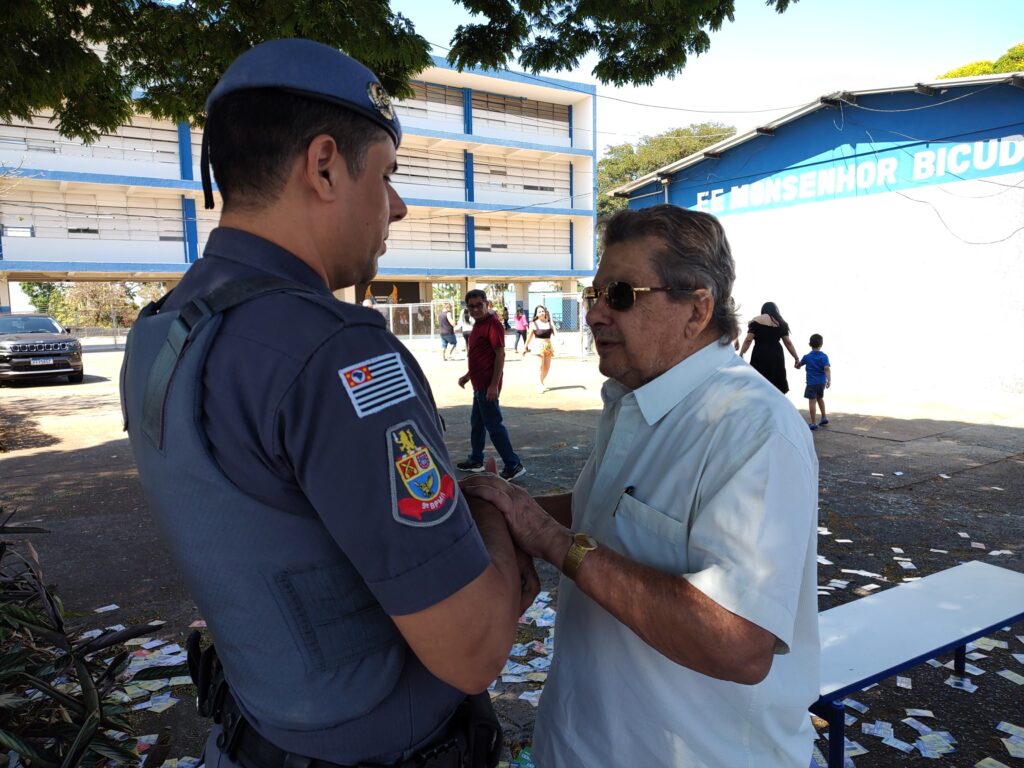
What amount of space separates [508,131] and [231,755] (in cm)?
3996

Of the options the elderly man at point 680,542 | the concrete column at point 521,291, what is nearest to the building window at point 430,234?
the concrete column at point 521,291

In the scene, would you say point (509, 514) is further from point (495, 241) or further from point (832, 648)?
point (495, 241)

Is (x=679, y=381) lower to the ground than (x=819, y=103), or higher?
lower

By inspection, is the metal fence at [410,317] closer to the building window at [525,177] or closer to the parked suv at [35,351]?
the parked suv at [35,351]

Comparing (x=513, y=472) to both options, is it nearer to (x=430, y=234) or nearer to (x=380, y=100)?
(x=380, y=100)

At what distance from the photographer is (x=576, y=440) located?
9.44 metres

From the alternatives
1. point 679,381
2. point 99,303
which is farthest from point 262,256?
point 99,303

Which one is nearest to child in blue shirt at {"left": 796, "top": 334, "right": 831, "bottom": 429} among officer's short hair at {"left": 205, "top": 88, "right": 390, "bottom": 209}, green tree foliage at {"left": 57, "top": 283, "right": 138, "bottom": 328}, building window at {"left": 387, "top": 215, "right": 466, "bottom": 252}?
officer's short hair at {"left": 205, "top": 88, "right": 390, "bottom": 209}

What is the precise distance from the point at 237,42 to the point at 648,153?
46.7 m

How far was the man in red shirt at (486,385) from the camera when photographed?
24.8 feet

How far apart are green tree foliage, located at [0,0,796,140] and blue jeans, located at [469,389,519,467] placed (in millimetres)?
3485

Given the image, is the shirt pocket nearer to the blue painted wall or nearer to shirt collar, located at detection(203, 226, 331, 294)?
shirt collar, located at detection(203, 226, 331, 294)

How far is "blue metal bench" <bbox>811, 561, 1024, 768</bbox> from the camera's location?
99.3 inches

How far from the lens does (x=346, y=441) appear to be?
37.3 inches
